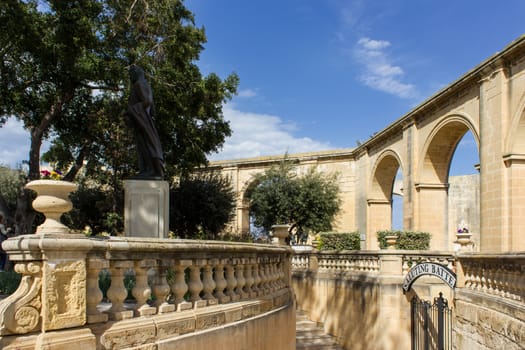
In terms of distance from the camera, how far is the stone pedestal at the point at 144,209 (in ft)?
24.9

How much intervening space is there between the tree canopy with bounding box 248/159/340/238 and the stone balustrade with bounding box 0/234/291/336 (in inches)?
738

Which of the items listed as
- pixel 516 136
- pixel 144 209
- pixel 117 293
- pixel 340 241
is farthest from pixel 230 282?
pixel 340 241

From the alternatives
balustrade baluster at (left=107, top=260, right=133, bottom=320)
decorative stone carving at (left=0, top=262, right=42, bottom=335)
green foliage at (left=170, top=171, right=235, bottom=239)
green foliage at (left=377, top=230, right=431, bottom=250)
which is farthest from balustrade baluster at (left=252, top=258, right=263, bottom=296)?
green foliage at (left=170, top=171, right=235, bottom=239)

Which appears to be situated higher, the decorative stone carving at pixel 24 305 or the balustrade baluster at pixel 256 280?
the decorative stone carving at pixel 24 305

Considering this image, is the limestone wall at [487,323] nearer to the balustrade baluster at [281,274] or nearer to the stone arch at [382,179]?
the balustrade baluster at [281,274]

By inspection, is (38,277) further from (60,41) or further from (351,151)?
(351,151)

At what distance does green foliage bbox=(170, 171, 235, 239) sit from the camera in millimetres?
22406

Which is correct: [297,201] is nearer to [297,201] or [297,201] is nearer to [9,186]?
[297,201]

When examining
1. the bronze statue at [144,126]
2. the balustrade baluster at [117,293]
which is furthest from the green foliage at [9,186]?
the balustrade baluster at [117,293]

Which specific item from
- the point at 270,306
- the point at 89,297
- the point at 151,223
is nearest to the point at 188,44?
the point at 151,223

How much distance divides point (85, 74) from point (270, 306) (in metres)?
9.93

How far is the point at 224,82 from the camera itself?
651 inches

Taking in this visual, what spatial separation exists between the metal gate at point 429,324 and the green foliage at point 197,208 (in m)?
12.6

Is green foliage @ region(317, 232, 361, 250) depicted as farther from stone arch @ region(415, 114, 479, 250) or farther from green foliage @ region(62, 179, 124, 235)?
green foliage @ region(62, 179, 124, 235)
